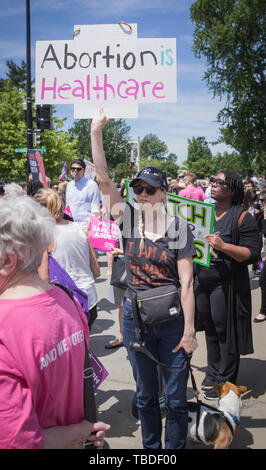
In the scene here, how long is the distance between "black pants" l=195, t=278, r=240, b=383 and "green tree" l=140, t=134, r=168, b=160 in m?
142

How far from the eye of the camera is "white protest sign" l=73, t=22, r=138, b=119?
3.12 meters

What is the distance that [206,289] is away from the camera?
3.73 m

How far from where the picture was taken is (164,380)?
2.62 m

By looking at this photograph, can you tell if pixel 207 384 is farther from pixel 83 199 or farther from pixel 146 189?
pixel 83 199

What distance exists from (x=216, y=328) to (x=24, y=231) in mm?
2673

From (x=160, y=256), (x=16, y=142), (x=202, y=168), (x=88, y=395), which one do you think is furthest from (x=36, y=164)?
(x=202, y=168)

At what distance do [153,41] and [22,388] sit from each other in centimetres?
275

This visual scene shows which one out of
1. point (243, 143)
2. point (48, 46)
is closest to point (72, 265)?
point (48, 46)

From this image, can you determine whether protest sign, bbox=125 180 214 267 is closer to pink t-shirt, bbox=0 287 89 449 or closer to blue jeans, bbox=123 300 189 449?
blue jeans, bbox=123 300 189 449

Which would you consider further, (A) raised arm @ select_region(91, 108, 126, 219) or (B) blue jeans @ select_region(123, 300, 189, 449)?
(A) raised arm @ select_region(91, 108, 126, 219)

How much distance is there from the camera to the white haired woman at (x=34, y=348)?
4.07ft

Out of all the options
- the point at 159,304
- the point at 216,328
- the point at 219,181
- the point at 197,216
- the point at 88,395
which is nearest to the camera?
the point at 88,395

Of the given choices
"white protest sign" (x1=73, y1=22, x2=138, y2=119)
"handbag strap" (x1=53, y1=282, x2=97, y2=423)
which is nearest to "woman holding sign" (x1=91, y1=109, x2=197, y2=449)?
Result: "white protest sign" (x1=73, y1=22, x2=138, y2=119)
